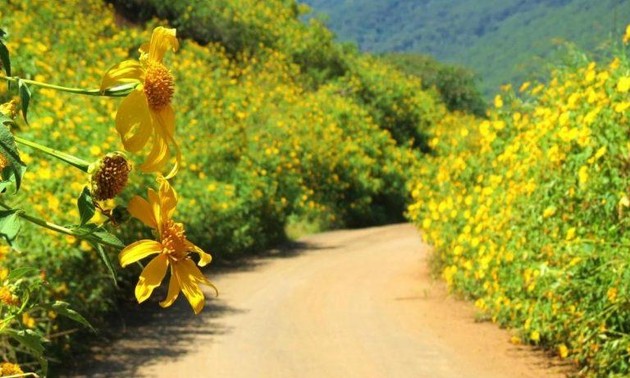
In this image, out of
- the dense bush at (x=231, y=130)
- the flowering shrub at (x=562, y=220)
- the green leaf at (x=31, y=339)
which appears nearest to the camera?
the green leaf at (x=31, y=339)

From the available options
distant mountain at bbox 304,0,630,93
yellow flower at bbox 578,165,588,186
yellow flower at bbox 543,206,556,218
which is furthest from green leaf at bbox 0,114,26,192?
distant mountain at bbox 304,0,630,93

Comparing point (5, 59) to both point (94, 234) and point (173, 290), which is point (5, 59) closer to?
point (94, 234)

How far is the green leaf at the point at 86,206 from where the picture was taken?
1.09m

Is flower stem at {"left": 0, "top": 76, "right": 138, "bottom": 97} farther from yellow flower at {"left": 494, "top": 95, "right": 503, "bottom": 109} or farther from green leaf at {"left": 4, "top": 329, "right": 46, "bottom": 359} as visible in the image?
yellow flower at {"left": 494, "top": 95, "right": 503, "bottom": 109}

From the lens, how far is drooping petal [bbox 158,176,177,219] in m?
1.21

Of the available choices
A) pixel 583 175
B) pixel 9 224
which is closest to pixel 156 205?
pixel 9 224

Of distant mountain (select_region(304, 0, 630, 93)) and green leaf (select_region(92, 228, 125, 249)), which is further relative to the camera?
distant mountain (select_region(304, 0, 630, 93))

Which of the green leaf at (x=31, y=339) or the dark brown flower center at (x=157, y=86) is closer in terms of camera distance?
the dark brown flower center at (x=157, y=86)

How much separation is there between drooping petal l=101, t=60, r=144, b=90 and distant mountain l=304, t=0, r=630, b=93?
7200 centimetres

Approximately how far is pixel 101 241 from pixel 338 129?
15.9m

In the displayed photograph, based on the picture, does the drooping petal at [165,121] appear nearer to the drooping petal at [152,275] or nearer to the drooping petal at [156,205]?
the drooping petal at [156,205]

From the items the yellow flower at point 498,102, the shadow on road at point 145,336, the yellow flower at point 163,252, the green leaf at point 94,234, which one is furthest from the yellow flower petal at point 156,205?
the yellow flower at point 498,102

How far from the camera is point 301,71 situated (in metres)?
20.7

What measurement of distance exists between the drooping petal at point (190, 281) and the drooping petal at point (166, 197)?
3.5 inches
